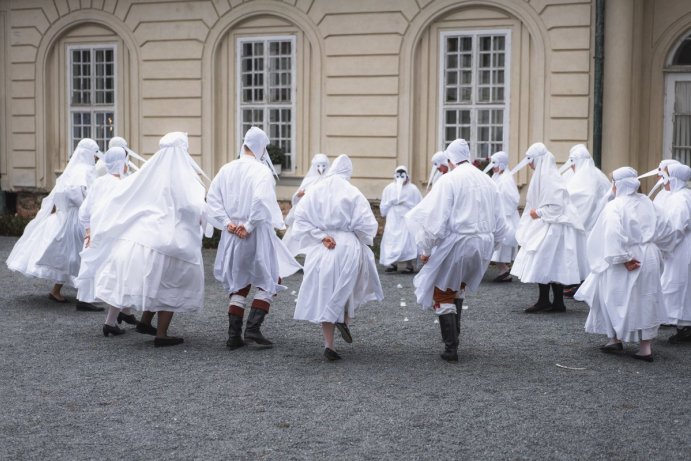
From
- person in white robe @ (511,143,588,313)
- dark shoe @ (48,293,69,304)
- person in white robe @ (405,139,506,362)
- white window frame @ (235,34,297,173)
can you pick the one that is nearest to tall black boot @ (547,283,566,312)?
person in white robe @ (511,143,588,313)

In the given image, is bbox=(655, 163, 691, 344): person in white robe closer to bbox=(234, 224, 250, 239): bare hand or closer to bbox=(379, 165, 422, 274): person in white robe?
bbox=(234, 224, 250, 239): bare hand

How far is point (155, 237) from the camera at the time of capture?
351 inches

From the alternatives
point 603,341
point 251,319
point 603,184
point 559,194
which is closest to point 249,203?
point 251,319

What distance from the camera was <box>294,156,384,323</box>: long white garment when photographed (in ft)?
27.5

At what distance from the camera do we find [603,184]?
12.7m

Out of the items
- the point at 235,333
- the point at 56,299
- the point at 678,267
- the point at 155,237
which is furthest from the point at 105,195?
the point at 678,267

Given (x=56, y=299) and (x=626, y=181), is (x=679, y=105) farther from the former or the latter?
(x=56, y=299)

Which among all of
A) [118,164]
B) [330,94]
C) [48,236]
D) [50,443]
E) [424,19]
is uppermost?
[424,19]

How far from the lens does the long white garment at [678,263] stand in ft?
30.4

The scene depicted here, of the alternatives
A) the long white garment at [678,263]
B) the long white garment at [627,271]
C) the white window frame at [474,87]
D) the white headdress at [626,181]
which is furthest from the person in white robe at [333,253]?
the white window frame at [474,87]

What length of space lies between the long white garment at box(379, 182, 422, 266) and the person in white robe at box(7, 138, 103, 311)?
15.9ft

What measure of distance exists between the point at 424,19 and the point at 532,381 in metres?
11.1

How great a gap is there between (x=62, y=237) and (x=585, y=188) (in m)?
6.04

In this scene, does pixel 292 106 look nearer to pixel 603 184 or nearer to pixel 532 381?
pixel 603 184
